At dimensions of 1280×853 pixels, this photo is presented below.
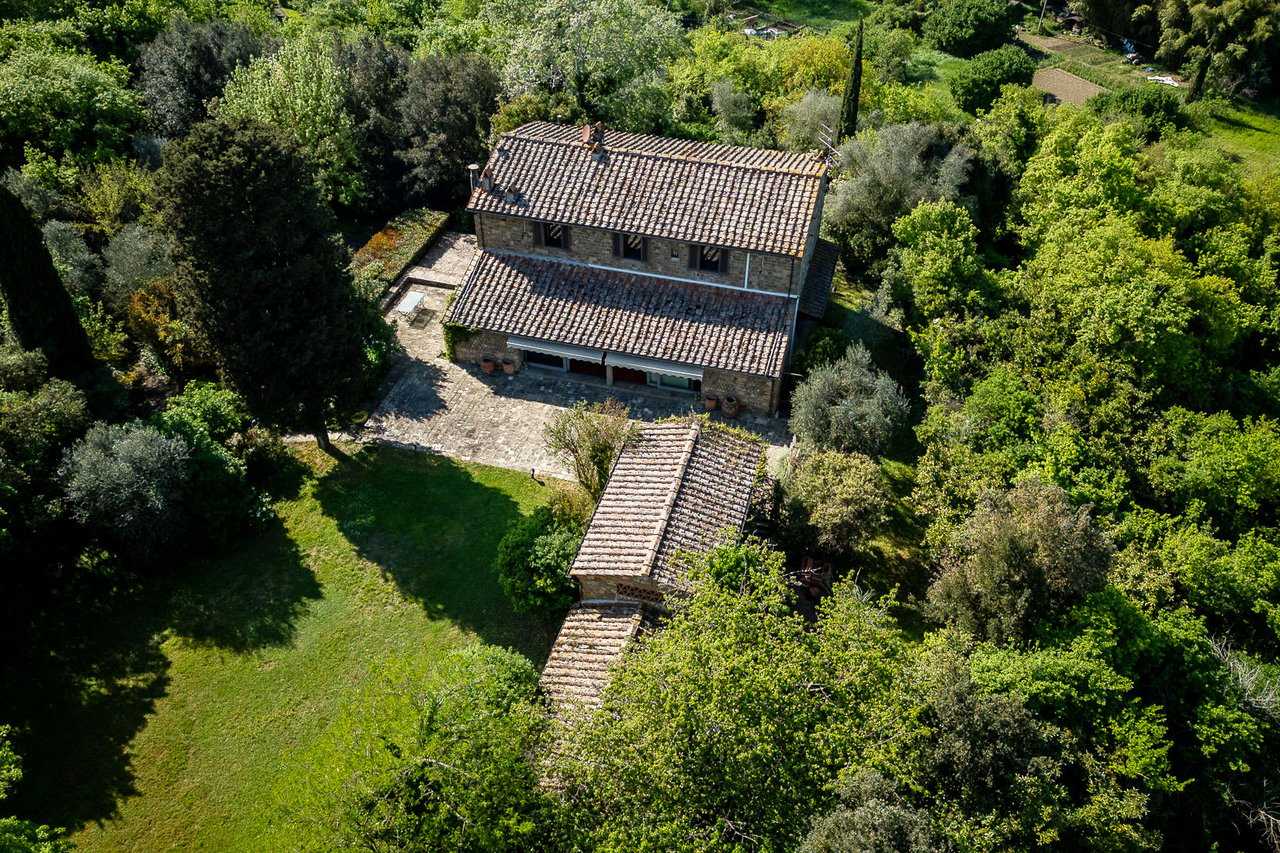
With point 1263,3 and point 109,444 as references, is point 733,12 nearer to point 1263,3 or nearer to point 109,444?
point 1263,3

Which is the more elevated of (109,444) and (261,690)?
(109,444)

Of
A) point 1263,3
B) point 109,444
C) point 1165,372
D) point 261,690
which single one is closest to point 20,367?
point 109,444

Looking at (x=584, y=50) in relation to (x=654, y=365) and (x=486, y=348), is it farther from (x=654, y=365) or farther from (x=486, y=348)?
(x=654, y=365)

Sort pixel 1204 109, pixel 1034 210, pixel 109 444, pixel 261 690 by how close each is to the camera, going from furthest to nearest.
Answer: pixel 1204 109
pixel 1034 210
pixel 109 444
pixel 261 690

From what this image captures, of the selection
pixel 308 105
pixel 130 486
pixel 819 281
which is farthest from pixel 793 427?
pixel 308 105

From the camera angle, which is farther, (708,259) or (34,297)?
(708,259)

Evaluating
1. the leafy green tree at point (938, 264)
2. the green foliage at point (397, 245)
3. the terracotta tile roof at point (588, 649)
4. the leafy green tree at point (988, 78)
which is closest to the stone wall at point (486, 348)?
the green foliage at point (397, 245)

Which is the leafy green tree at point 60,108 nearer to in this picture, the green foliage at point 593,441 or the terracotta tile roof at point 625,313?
the terracotta tile roof at point 625,313
